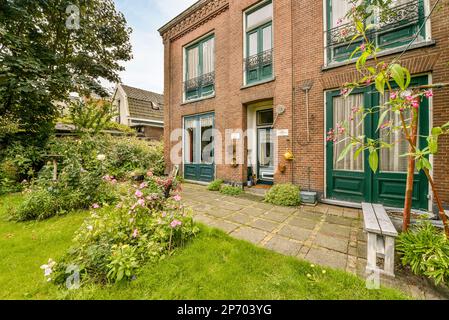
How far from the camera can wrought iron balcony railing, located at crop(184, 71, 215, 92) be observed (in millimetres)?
8055

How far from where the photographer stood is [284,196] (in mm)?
5242

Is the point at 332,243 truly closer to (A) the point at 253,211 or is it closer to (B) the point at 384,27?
(A) the point at 253,211

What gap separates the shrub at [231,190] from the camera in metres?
6.37

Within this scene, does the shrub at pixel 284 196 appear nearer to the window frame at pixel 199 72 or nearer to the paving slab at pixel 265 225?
the paving slab at pixel 265 225

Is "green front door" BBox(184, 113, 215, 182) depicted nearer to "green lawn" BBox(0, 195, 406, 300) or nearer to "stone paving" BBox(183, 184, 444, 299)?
"stone paving" BBox(183, 184, 444, 299)

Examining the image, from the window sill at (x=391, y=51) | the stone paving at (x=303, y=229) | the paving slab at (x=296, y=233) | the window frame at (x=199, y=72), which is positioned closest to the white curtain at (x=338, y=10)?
the window sill at (x=391, y=51)

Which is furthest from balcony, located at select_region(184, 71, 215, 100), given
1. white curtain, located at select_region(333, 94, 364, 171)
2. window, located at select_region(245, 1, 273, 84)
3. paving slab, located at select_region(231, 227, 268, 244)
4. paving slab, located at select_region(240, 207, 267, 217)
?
paving slab, located at select_region(231, 227, 268, 244)

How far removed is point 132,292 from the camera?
2.04 metres

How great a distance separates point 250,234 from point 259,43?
636 centimetres

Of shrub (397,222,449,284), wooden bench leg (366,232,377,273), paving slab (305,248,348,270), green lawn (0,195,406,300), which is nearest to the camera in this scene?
green lawn (0,195,406,300)

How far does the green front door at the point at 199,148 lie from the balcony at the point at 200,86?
97 cm

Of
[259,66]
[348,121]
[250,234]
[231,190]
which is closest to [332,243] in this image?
[250,234]

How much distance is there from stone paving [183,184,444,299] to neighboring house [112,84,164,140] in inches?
483
